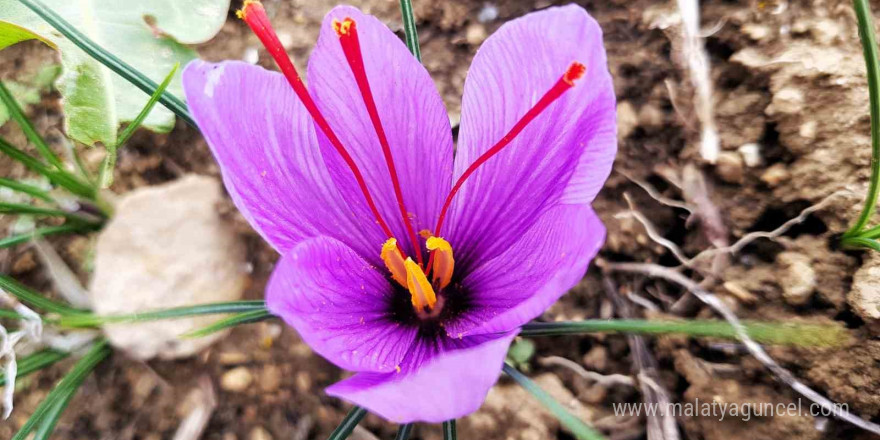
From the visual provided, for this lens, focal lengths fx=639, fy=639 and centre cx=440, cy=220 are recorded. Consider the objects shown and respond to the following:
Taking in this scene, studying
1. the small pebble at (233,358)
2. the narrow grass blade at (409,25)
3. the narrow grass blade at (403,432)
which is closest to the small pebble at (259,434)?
the small pebble at (233,358)

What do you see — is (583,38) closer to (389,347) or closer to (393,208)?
(393,208)

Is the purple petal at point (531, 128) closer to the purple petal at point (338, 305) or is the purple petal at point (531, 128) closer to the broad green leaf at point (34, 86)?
the purple petal at point (338, 305)

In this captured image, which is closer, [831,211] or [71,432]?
[831,211]

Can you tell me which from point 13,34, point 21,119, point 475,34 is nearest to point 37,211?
point 21,119

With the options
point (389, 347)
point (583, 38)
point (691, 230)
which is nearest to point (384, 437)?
point (389, 347)

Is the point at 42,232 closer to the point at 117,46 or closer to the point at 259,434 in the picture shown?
the point at 117,46

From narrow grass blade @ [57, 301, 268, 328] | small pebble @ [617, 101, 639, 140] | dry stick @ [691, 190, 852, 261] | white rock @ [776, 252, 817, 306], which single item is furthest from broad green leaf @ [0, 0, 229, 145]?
white rock @ [776, 252, 817, 306]

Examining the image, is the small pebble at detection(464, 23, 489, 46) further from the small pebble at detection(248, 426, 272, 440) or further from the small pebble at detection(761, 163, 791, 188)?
the small pebble at detection(248, 426, 272, 440)
